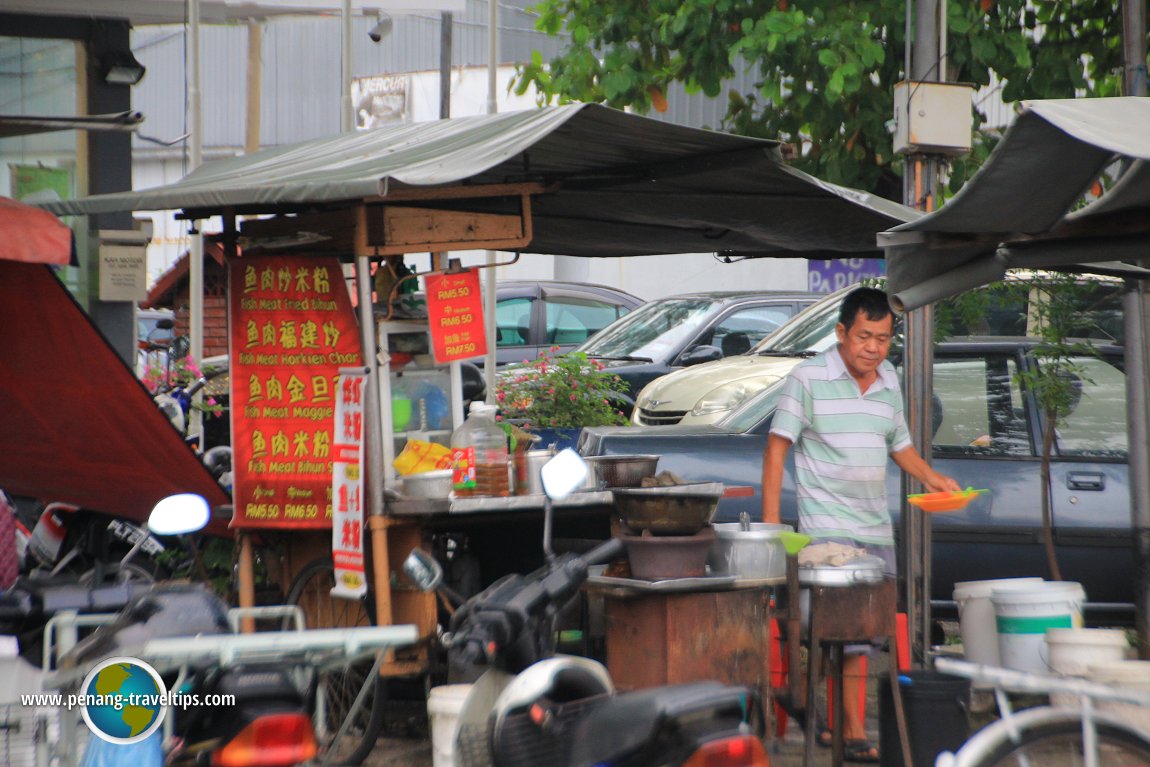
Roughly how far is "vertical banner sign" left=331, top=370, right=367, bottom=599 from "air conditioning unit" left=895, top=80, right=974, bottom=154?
3.16 m

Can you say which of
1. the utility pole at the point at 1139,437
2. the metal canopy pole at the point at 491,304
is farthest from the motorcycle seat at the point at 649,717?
the metal canopy pole at the point at 491,304

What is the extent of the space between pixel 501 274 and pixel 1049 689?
68.5 feet

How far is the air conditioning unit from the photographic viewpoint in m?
6.83

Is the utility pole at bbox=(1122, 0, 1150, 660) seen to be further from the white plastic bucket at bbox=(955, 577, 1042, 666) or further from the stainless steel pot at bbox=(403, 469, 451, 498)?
the stainless steel pot at bbox=(403, 469, 451, 498)

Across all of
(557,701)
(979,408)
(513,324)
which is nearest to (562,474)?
(557,701)

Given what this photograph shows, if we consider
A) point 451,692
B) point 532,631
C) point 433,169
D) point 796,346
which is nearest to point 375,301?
point 433,169

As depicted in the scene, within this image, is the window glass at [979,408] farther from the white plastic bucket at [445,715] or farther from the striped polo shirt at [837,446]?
the white plastic bucket at [445,715]

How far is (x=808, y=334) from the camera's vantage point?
10461 millimetres

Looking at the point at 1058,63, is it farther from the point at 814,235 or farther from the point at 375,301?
the point at 375,301

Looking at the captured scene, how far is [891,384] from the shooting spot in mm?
5891

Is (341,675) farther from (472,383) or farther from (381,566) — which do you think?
(472,383)

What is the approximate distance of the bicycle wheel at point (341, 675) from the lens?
5.77 metres

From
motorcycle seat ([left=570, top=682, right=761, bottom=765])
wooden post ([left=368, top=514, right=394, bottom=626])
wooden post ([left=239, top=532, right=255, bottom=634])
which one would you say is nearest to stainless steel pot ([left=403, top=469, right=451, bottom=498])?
wooden post ([left=368, top=514, right=394, bottom=626])

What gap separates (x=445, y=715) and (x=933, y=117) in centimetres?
407
